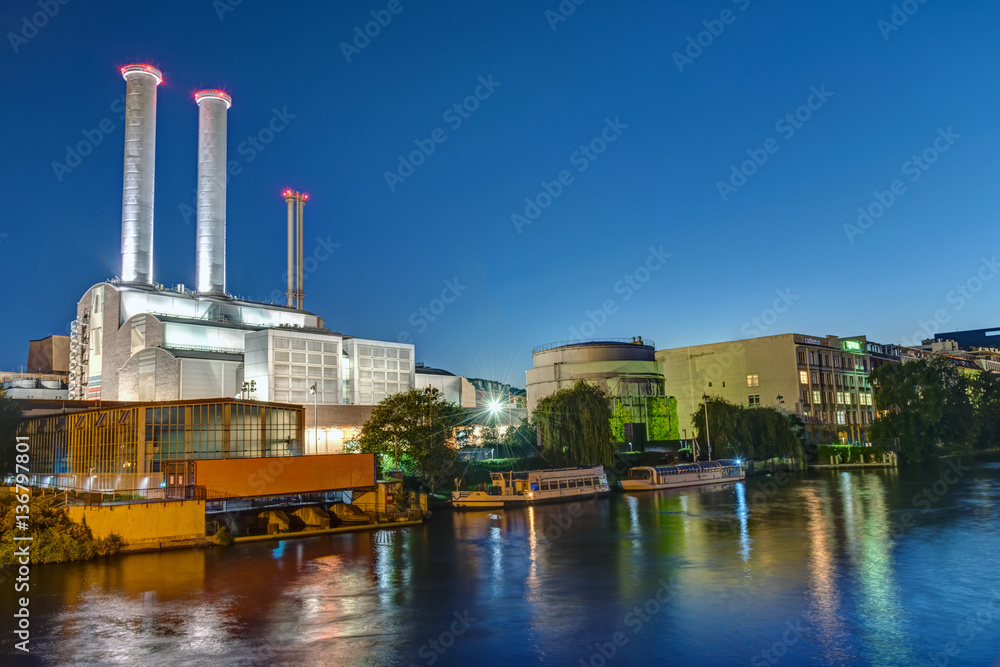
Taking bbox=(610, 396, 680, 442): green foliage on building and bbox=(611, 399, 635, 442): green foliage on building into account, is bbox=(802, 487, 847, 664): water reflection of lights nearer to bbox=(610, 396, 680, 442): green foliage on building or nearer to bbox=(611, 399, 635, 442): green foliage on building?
bbox=(611, 399, 635, 442): green foliage on building

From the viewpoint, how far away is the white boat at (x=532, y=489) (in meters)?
55.6

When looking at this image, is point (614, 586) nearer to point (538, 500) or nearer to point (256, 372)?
point (538, 500)

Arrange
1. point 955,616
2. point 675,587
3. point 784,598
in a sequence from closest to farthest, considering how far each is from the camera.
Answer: point 955,616 → point 784,598 → point 675,587

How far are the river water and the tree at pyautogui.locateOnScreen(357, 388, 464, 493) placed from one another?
48.0ft

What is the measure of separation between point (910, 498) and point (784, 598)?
3541cm

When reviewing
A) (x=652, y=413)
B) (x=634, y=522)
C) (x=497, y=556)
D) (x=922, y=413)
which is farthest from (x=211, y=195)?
(x=922, y=413)

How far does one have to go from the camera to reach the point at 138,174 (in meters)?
95.2

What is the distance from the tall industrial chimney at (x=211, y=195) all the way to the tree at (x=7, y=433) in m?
49.3

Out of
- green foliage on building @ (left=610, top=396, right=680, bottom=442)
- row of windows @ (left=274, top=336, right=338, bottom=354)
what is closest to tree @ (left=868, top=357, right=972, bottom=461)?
green foliage on building @ (left=610, top=396, right=680, bottom=442)

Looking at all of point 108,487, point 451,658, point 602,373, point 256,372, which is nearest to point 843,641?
point 451,658

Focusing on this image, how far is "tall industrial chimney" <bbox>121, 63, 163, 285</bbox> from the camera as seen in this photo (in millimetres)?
94312

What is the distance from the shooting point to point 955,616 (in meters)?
21.9

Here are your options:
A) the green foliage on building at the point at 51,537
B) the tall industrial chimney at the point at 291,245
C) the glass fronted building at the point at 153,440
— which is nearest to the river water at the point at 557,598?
the green foliage on building at the point at 51,537

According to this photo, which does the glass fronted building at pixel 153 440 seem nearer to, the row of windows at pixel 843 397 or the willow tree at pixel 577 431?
the willow tree at pixel 577 431
